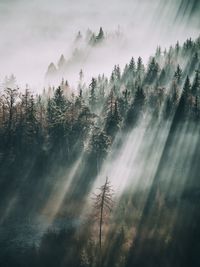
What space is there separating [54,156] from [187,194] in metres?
30.6

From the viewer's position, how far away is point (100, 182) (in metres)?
78.4

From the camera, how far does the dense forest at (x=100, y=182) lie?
177ft

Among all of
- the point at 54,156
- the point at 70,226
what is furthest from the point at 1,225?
the point at 54,156

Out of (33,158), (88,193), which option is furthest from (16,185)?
(88,193)

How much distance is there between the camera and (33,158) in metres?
77.9

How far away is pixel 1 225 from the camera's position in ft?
194

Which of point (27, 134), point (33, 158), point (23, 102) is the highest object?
point (23, 102)

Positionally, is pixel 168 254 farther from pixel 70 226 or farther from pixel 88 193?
pixel 88 193

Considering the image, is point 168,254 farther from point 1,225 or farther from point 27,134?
point 27,134

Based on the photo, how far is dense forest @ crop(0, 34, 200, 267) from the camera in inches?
2121

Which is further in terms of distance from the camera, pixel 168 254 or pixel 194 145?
pixel 194 145

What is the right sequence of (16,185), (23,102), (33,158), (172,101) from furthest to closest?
(172,101) < (23,102) < (33,158) < (16,185)

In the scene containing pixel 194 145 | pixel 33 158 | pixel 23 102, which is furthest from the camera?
pixel 194 145

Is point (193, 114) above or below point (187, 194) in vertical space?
above
